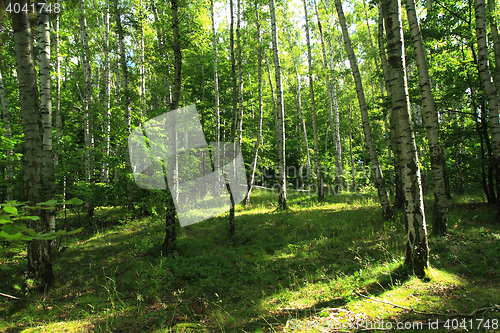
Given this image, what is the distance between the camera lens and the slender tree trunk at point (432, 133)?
5.48 meters

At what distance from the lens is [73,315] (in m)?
3.98

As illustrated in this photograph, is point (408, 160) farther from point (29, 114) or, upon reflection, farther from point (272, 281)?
point (29, 114)

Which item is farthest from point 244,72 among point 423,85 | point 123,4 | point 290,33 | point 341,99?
point 423,85

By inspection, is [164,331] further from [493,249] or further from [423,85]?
[423,85]

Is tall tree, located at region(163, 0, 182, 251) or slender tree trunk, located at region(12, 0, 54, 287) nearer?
slender tree trunk, located at region(12, 0, 54, 287)

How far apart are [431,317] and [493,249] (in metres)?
3.19

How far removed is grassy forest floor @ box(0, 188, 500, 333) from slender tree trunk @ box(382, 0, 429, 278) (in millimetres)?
375

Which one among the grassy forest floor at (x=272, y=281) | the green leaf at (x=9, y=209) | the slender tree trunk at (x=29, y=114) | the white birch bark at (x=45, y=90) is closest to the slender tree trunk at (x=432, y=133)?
the grassy forest floor at (x=272, y=281)

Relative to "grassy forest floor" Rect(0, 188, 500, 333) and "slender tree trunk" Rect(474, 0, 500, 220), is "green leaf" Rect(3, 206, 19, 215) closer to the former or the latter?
"grassy forest floor" Rect(0, 188, 500, 333)

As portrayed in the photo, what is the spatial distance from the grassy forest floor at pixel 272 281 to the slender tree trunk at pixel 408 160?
0.38 metres

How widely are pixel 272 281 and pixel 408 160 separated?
11.0ft

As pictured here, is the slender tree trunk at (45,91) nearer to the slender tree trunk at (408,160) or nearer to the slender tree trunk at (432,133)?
the slender tree trunk at (408,160)

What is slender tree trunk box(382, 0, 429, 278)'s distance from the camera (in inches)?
150

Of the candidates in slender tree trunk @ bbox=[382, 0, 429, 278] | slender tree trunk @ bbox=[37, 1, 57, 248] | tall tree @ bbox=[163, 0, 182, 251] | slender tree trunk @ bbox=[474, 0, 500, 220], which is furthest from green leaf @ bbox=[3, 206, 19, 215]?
slender tree trunk @ bbox=[474, 0, 500, 220]
